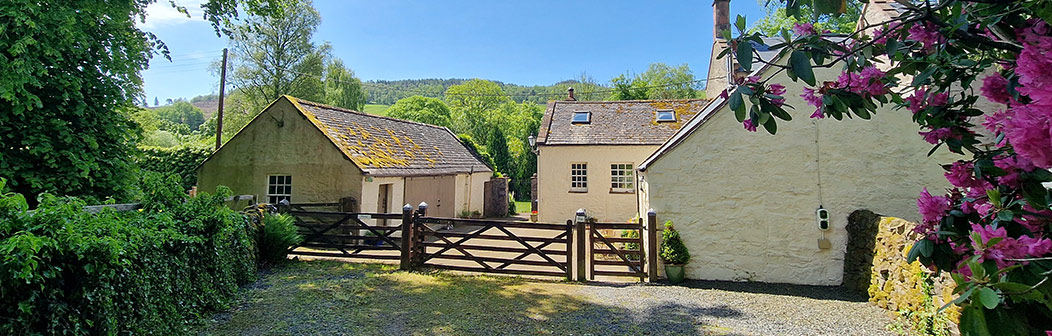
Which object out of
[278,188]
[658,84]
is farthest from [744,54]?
[658,84]

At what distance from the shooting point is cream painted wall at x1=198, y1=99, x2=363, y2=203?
498 inches

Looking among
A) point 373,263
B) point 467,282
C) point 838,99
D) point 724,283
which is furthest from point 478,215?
point 838,99

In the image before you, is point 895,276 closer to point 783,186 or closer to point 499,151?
point 783,186

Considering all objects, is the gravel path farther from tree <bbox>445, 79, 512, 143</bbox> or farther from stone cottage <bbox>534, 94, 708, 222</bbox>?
tree <bbox>445, 79, 512, 143</bbox>

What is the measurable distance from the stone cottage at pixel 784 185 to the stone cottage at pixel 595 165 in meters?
8.21

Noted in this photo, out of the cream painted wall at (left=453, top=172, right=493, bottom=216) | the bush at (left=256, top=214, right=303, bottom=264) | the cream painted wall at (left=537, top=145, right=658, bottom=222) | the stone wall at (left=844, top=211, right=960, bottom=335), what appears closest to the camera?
the stone wall at (left=844, top=211, right=960, bottom=335)

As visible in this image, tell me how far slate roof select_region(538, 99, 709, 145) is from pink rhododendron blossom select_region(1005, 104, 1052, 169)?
50.6 ft

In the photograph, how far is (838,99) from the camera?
2.55 metres

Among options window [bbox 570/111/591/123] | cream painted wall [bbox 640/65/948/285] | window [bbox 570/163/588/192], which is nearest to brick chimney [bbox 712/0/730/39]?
window [bbox 570/111/591/123]

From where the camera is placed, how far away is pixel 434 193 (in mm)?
17109

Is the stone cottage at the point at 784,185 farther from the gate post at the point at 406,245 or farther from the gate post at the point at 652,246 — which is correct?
the gate post at the point at 406,245

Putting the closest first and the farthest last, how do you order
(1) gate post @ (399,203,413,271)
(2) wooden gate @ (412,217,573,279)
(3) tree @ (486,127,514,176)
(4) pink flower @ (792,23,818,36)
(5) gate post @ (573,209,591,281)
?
(4) pink flower @ (792,23,818,36) → (5) gate post @ (573,209,591,281) → (2) wooden gate @ (412,217,573,279) → (1) gate post @ (399,203,413,271) → (3) tree @ (486,127,514,176)

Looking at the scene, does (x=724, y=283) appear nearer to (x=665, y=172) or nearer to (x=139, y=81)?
(x=665, y=172)

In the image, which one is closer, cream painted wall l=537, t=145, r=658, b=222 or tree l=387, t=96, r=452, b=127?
cream painted wall l=537, t=145, r=658, b=222
